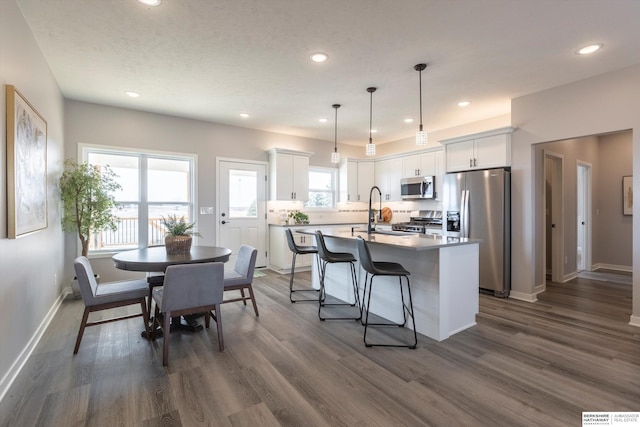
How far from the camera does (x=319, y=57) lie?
2996mm

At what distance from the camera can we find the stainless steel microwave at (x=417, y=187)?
5531mm

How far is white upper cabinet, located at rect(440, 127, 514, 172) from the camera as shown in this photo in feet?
13.5

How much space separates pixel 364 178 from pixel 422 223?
1715 millimetres

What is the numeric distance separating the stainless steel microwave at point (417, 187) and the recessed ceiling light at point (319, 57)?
10.9 ft

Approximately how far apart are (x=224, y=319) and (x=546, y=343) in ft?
10.0

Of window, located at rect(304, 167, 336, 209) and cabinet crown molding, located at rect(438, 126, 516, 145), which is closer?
cabinet crown molding, located at rect(438, 126, 516, 145)

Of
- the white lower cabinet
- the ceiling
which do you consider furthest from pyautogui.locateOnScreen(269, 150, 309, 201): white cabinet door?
the ceiling

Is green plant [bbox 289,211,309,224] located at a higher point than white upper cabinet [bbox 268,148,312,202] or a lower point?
lower

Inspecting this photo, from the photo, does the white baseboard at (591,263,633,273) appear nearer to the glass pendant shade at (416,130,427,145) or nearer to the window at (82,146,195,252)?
the glass pendant shade at (416,130,427,145)

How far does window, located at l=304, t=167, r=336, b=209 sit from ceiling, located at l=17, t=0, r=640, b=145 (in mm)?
2279

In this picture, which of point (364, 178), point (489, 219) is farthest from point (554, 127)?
point (364, 178)

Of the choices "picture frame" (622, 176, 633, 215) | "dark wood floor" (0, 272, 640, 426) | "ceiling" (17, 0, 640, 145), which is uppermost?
"ceiling" (17, 0, 640, 145)

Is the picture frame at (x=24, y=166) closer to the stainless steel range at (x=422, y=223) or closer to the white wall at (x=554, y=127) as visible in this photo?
the stainless steel range at (x=422, y=223)

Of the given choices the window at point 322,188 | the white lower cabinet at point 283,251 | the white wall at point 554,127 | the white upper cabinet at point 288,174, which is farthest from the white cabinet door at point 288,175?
the white wall at point 554,127
